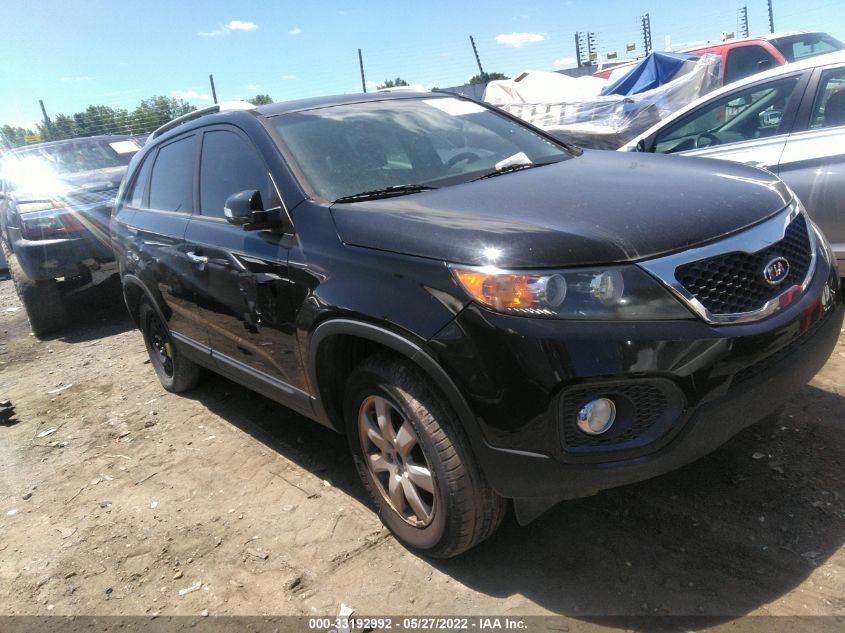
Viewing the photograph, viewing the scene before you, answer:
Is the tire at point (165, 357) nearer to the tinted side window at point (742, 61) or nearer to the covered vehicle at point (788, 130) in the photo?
the covered vehicle at point (788, 130)

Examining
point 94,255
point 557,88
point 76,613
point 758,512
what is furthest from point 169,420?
point 557,88

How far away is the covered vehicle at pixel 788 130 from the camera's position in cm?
383

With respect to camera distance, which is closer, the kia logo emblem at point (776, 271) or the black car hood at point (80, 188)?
the kia logo emblem at point (776, 271)

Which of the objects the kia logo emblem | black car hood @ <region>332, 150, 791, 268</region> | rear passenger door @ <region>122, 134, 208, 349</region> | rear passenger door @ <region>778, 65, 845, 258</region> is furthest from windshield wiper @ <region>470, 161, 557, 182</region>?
rear passenger door @ <region>778, 65, 845, 258</region>

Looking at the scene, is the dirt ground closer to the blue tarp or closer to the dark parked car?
the dark parked car

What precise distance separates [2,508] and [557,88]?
895 cm

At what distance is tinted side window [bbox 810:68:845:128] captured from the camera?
396cm

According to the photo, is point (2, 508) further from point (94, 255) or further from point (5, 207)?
point (5, 207)

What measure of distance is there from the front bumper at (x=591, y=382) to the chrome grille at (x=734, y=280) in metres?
0.08

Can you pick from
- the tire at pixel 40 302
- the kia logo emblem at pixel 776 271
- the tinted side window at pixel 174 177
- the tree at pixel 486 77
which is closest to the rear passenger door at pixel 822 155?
the kia logo emblem at pixel 776 271

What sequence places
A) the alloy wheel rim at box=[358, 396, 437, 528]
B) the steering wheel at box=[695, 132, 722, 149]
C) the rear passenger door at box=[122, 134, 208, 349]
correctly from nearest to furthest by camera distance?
the alloy wheel rim at box=[358, 396, 437, 528]
the rear passenger door at box=[122, 134, 208, 349]
the steering wheel at box=[695, 132, 722, 149]

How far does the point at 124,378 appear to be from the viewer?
532cm

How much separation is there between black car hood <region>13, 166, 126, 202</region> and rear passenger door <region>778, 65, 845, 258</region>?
6.10m

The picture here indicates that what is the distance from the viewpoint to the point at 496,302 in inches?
77.4
